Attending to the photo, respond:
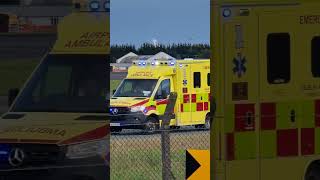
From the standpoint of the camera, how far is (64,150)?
19.9 feet

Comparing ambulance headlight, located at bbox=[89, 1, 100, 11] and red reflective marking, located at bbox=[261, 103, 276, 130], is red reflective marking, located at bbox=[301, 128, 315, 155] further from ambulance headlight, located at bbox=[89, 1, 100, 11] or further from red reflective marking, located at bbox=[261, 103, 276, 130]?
ambulance headlight, located at bbox=[89, 1, 100, 11]

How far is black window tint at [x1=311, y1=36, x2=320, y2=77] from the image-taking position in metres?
7.69

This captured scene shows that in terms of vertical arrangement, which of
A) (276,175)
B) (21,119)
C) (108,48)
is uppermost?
(108,48)

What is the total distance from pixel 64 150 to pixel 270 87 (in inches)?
95.5

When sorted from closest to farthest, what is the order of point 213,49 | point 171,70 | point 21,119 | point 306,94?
point 21,119 < point 213,49 < point 306,94 < point 171,70

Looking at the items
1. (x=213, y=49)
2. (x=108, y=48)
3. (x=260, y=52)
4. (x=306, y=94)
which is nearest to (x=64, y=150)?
(x=108, y=48)

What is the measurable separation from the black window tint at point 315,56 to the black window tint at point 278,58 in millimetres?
323

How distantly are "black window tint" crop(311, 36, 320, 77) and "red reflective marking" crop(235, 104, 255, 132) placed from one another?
933 millimetres

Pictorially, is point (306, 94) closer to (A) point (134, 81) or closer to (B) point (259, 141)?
(B) point (259, 141)

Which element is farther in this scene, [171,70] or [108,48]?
[171,70]

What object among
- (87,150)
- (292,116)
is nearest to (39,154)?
(87,150)

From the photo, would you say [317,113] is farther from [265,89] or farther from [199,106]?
[199,106]

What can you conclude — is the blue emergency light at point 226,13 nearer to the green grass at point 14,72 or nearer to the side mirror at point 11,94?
the green grass at point 14,72

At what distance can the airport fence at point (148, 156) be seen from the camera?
8.12 metres
